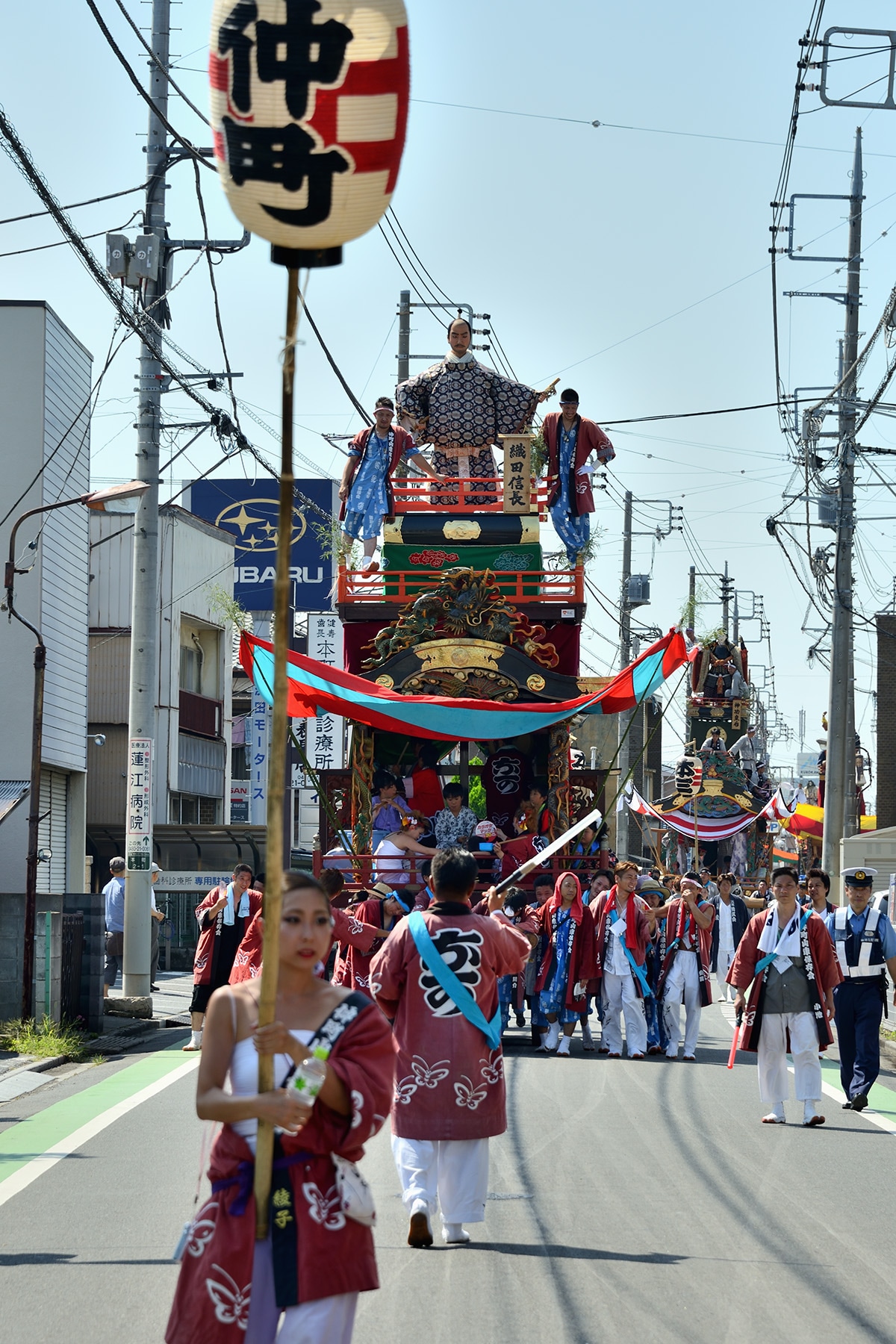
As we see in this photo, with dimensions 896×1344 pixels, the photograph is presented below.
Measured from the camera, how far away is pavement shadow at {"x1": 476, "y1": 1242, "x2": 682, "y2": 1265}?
22.9ft

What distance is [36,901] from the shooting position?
1528cm

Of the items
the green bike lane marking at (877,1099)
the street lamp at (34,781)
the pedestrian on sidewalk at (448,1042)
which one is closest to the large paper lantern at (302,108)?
the pedestrian on sidewalk at (448,1042)

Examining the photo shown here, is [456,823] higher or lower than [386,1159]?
higher

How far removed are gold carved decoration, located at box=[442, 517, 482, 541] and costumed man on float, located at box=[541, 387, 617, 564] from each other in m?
0.98

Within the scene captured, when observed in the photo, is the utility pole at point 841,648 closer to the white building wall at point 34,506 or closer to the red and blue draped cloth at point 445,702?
the red and blue draped cloth at point 445,702

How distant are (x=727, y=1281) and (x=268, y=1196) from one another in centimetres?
310

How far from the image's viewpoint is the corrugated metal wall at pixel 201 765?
35375mm

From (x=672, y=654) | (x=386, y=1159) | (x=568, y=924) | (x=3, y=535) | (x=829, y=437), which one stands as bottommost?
(x=386, y=1159)

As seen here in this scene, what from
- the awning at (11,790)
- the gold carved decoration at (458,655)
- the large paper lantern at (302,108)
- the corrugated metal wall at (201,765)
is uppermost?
the large paper lantern at (302,108)

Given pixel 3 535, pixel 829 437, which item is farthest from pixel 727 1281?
pixel 829 437

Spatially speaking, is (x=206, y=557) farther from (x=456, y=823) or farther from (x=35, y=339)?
(x=456, y=823)

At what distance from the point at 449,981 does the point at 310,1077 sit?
3.46 meters

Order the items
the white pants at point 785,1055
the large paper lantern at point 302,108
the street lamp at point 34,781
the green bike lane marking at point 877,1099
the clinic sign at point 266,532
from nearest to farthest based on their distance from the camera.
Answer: the large paper lantern at point 302,108
the white pants at point 785,1055
the green bike lane marking at point 877,1099
the street lamp at point 34,781
the clinic sign at point 266,532

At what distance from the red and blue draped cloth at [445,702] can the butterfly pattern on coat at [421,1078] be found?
27.6 feet
